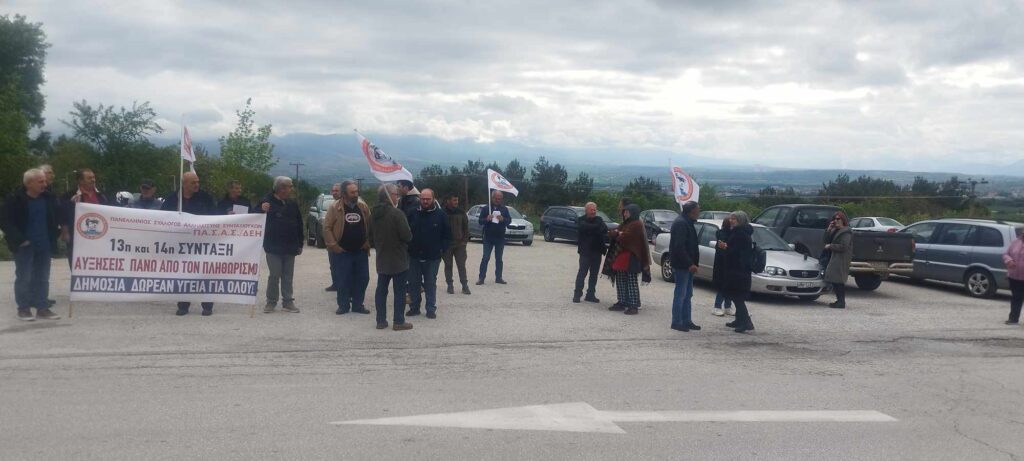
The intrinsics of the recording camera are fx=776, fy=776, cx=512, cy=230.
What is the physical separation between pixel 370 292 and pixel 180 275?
349 cm

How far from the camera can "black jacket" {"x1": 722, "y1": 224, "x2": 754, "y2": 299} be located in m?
10.5

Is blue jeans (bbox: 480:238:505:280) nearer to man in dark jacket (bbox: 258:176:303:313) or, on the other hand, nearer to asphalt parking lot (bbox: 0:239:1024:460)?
asphalt parking lot (bbox: 0:239:1024:460)

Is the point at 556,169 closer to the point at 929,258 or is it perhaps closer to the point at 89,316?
the point at 929,258

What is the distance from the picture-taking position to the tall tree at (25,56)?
48750 mm

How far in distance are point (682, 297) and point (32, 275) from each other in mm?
8392

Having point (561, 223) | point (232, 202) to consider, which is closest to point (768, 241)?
point (232, 202)

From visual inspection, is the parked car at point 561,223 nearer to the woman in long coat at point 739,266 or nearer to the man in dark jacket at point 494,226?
the man in dark jacket at point 494,226

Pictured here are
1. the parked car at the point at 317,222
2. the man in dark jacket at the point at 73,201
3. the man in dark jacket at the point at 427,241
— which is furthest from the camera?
the parked car at the point at 317,222

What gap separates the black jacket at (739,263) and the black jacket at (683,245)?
0.49 meters

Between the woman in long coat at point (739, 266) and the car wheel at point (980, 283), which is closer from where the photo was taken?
the woman in long coat at point (739, 266)

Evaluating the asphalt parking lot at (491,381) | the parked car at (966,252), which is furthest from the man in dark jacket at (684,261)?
the parked car at (966,252)

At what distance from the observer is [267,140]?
126 feet

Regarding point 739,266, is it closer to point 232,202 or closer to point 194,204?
point 232,202

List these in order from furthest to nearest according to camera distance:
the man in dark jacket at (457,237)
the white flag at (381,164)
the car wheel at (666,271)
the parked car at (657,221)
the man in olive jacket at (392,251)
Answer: the parked car at (657,221)
the car wheel at (666,271)
the man in dark jacket at (457,237)
the white flag at (381,164)
the man in olive jacket at (392,251)
